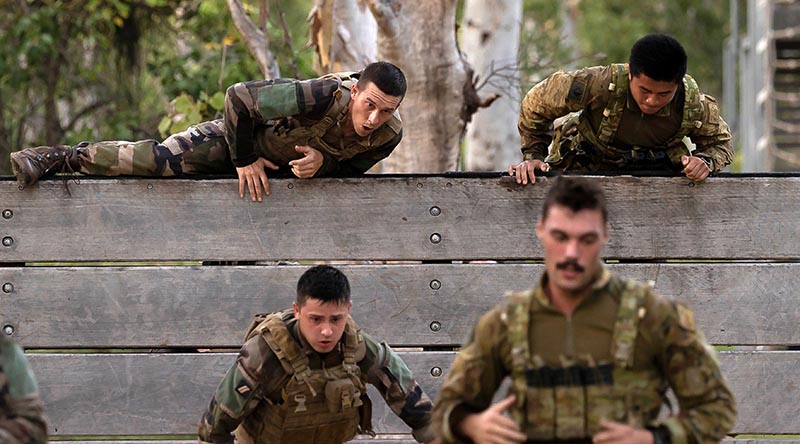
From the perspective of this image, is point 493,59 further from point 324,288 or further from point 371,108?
point 324,288

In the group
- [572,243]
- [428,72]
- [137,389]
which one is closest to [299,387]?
[137,389]

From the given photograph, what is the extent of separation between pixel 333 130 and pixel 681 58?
1610 millimetres

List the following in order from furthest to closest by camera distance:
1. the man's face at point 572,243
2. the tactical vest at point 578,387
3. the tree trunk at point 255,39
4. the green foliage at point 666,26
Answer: the green foliage at point 666,26, the tree trunk at point 255,39, the tactical vest at point 578,387, the man's face at point 572,243

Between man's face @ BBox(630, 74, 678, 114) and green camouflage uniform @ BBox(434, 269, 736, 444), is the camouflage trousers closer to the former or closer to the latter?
man's face @ BBox(630, 74, 678, 114)

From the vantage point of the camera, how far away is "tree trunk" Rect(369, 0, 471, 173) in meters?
9.30

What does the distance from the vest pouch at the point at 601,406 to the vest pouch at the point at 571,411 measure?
0.06 ft

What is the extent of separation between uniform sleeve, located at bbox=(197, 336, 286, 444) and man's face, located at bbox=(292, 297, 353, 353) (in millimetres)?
198

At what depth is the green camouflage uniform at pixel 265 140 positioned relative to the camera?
259 inches

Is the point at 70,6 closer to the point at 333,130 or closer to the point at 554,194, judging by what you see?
the point at 333,130

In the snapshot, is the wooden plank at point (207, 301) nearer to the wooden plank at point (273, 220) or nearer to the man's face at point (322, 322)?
the wooden plank at point (273, 220)

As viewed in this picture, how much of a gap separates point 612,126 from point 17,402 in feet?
11.1

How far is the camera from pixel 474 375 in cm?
443

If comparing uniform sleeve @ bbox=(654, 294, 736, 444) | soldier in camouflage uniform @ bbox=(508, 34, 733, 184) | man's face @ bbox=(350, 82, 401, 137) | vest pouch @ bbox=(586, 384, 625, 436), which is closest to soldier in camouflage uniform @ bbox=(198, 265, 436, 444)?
man's face @ bbox=(350, 82, 401, 137)

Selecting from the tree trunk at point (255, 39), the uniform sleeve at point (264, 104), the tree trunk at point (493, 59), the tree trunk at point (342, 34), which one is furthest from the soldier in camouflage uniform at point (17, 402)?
the tree trunk at point (493, 59)
